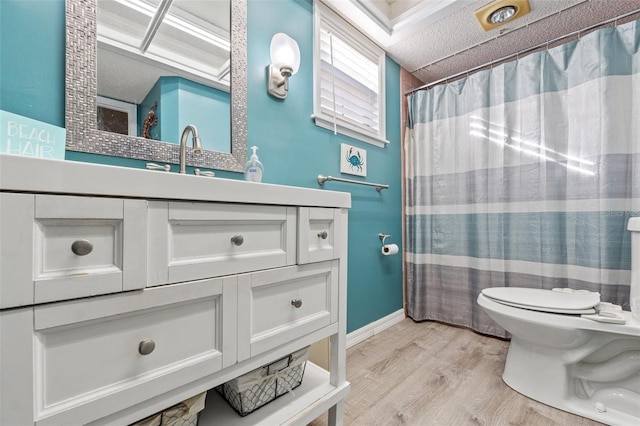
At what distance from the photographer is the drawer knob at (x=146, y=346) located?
22.7 inches

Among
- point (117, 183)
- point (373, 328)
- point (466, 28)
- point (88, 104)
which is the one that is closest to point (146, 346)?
point (117, 183)

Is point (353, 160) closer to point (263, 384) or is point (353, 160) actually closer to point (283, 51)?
point (283, 51)

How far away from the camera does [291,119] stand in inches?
56.3

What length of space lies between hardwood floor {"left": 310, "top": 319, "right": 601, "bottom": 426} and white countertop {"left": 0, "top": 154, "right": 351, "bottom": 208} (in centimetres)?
99

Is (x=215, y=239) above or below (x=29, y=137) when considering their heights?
below

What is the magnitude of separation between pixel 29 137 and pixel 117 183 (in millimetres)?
439

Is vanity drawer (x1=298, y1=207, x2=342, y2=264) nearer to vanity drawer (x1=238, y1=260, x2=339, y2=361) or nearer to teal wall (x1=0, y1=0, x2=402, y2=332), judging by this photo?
vanity drawer (x1=238, y1=260, x2=339, y2=361)

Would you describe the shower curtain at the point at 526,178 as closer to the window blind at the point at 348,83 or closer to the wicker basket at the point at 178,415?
the window blind at the point at 348,83

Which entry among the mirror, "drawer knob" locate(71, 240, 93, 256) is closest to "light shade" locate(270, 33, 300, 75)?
the mirror

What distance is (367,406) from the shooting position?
1.19 metres

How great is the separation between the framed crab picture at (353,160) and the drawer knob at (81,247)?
4.42 feet

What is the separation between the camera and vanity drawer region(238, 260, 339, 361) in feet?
2.43

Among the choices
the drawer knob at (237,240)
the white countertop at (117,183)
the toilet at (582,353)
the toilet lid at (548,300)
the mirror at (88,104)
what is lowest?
the toilet at (582,353)

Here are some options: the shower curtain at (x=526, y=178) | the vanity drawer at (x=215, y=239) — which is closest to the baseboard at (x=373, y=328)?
the shower curtain at (x=526, y=178)
